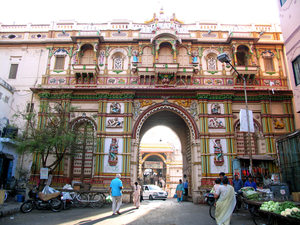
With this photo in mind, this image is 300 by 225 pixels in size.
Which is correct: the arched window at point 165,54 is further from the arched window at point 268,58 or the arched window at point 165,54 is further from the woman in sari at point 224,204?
the woman in sari at point 224,204

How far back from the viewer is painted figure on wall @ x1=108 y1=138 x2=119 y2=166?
17.5m

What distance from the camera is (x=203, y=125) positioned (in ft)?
60.1

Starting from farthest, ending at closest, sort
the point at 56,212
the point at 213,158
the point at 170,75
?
the point at 170,75, the point at 213,158, the point at 56,212

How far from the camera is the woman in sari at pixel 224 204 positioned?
7.10 meters

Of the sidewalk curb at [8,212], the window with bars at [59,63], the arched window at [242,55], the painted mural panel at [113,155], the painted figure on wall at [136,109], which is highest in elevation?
the arched window at [242,55]

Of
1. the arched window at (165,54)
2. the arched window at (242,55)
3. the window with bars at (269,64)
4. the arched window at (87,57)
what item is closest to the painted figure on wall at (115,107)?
the arched window at (87,57)

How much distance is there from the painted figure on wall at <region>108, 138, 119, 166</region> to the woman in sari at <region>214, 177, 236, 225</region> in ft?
36.4

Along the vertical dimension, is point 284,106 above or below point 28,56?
below

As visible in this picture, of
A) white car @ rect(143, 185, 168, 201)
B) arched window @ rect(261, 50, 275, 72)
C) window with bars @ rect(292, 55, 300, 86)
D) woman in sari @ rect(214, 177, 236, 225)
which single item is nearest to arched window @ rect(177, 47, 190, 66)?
arched window @ rect(261, 50, 275, 72)

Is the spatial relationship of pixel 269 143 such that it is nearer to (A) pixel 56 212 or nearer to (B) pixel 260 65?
(B) pixel 260 65

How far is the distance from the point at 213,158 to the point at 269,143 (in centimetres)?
414

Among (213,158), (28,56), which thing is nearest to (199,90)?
(213,158)

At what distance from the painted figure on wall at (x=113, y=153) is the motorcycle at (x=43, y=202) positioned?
5422mm

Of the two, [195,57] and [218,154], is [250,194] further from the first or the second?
[195,57]
